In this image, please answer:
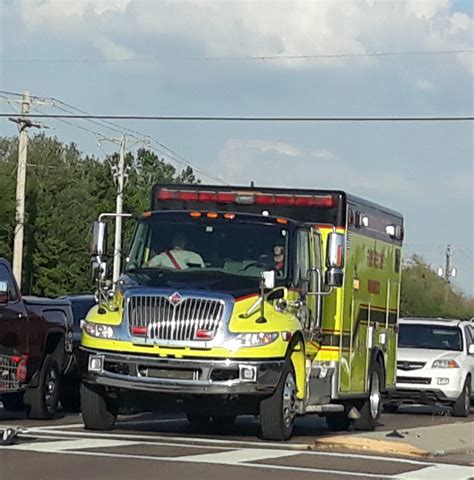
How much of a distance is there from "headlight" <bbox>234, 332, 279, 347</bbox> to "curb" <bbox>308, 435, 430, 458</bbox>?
49.2 inches

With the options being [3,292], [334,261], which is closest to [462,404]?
[334,261]

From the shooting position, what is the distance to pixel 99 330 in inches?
596

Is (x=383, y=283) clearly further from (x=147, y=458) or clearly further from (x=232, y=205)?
(x=147, y=458)

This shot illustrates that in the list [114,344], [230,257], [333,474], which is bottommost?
[333,474]

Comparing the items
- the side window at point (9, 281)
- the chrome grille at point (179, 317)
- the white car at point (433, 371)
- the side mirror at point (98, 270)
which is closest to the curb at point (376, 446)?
the chrome grille at point (179, 317)

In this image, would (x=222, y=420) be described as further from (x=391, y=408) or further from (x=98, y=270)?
(x=391, y=408)

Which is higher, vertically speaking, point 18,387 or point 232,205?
point 232,205

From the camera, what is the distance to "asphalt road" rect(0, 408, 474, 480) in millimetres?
11820

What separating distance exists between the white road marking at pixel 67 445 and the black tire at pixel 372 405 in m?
6.01

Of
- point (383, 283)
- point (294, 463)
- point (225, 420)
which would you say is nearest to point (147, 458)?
point (294, 463)

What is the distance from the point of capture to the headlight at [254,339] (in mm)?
14734

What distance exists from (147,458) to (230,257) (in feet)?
12.0

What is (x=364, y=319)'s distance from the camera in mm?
19078

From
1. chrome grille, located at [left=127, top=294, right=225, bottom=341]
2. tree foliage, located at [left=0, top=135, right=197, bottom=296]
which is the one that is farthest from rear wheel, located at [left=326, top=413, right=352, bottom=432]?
tree foliage, located at [left=0, top=135, right=197, bottom=296]
